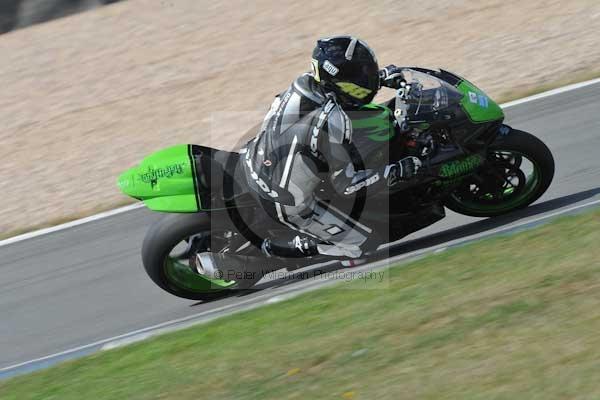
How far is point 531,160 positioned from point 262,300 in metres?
2.22

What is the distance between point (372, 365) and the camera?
4691 mm

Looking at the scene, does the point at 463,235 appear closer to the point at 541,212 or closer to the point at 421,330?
the point at 541,212

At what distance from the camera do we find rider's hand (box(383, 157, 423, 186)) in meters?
6.23

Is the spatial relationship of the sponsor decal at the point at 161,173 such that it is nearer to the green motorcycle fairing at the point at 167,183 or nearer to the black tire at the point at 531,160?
the green motorcycle fairing at the point at 167,183

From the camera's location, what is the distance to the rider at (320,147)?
19.6ft

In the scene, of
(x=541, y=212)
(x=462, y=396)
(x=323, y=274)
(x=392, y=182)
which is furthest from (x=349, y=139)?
(x=462, y=396)

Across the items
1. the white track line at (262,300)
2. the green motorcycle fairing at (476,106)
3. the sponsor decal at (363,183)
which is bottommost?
→ the white track line at (262,300)

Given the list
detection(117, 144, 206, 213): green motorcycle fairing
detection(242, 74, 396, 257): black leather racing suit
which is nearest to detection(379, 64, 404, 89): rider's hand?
detection(242, 74, 396, 257): black leather racing suit

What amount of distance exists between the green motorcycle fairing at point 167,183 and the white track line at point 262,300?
2.77 feet

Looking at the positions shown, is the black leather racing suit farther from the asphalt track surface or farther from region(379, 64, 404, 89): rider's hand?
the asphalt track surface

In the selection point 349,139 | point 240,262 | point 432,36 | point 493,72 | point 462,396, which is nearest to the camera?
point 462,396

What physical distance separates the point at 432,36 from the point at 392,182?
6046 mm

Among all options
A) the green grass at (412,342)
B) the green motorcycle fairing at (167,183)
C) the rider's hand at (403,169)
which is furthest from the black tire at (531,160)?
the green motorcycle fairing at (167,183)

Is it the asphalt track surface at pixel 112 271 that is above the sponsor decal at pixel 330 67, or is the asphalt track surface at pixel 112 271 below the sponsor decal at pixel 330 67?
below
